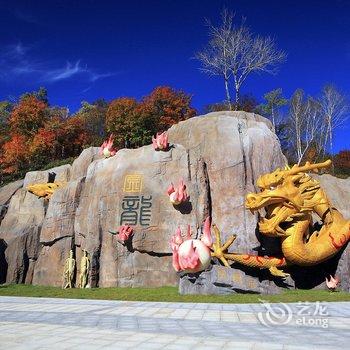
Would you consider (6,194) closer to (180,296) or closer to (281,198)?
(180,296)

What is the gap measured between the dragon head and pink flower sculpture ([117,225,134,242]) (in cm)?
315

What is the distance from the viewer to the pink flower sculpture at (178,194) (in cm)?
1078

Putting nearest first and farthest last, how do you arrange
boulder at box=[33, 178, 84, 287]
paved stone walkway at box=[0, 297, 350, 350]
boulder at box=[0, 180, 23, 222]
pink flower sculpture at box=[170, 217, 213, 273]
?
1. paved stone walkway at box=[0, 297, 350, 350]
2. pink flower sculpture at box=[170, 217, 213, 273]
3. boulder at box=[33, 178, 84, 287]
4. boulder at box=[0, 180, 23, 222]

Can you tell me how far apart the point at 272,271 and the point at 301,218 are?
4.80ft

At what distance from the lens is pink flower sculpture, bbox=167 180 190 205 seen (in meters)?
10.8

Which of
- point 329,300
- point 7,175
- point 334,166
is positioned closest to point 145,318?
point 329,300

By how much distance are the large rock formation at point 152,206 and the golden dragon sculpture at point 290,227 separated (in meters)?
0.64

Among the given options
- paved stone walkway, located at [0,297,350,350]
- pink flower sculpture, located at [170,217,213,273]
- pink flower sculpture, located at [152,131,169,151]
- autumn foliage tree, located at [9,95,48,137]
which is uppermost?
autumn foliage tree, located at [9,95,48,137]

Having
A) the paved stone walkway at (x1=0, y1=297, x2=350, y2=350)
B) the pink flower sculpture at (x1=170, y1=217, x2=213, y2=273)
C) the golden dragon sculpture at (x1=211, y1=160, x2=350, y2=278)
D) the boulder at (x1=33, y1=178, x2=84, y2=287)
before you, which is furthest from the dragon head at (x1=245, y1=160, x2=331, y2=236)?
the boulder at (x1=33, y1=178, x2=84, y2=287)

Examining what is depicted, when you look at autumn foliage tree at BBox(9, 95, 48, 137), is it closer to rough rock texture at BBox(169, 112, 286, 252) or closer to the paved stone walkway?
rough rock texture at BBox(169, 112, 286, 252)

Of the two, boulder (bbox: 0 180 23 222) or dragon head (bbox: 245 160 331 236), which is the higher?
boulder (bbox: 0 180 23 222)

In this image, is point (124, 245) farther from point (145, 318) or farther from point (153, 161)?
point (145, 318)

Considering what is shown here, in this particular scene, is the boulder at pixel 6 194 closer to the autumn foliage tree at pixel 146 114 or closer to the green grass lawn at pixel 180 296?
the green grass lawn at pixel 180 296

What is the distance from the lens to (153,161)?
11805mm
